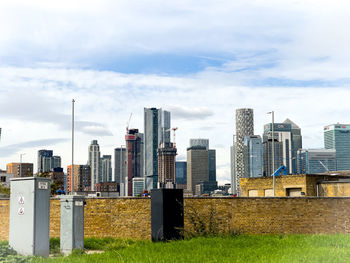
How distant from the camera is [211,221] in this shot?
1916cm

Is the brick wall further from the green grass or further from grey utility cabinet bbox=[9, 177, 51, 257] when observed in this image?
grey utility cabinet bbox=[9, 177, 51, 257]

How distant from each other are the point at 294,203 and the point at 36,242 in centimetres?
1183

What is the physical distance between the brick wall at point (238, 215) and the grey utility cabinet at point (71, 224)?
5299mm

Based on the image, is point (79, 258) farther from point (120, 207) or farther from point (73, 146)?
point (73, 146)

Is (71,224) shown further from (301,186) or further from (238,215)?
(301,186)

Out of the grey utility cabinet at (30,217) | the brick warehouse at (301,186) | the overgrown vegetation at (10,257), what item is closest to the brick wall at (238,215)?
the grey utility cabinet at (30,217)

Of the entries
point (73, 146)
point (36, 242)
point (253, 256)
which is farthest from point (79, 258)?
point (73, 146)

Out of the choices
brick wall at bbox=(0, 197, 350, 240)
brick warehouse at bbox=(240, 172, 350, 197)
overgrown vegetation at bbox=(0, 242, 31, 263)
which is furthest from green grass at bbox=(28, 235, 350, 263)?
brick warehouse at bbox=(240, 172, 350, 197)

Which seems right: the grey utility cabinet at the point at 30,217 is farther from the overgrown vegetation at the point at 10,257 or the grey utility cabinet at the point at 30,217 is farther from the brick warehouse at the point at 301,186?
the brick warehouse at the point at 301,186

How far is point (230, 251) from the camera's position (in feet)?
45.0

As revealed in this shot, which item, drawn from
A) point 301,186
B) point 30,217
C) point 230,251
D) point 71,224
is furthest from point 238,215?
point 301,186

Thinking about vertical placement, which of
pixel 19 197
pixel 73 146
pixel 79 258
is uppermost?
pixel 73 146

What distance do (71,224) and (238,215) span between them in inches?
326

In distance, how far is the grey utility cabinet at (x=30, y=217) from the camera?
549 inches
